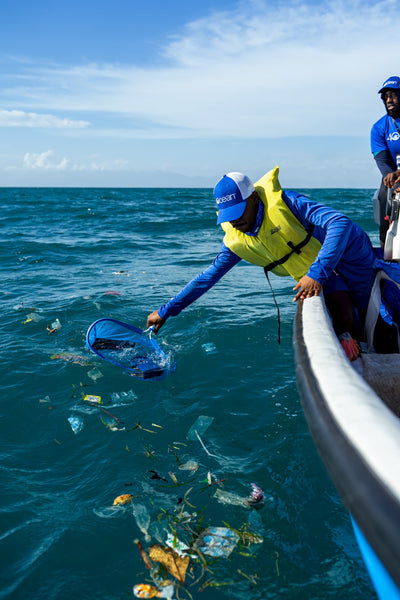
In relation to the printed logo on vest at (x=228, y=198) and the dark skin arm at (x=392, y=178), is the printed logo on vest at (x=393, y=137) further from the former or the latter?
the printed logo on vest at (x=228, y=198)

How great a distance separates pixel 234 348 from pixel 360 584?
335 centimetres

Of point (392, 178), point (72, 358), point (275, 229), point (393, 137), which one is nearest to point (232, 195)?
point (275, 229)

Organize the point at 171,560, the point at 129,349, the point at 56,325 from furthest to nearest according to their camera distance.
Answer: the point at 56,325
the point at 129,349
the point at 171,560

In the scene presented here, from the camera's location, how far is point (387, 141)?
4750 mm

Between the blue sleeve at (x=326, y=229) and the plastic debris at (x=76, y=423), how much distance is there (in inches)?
90.7

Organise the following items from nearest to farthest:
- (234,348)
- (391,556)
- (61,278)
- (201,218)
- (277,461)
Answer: (391,556)
(277,461)
(234,348)
(61,278)
(201,218)

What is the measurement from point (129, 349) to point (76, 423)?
2.98ft

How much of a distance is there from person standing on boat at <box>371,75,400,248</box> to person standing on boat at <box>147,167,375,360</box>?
1.72 metres

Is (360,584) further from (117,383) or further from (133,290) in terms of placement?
(133,290)

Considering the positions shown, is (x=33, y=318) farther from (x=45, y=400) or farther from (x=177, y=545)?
(x=177, y=545)

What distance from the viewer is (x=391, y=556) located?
110 centimetres

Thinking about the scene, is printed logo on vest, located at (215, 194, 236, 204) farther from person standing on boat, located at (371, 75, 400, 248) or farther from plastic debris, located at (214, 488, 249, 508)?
person standing on boat, located at (371, 75, 400, 248)

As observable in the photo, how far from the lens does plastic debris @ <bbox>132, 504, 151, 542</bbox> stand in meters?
2.55

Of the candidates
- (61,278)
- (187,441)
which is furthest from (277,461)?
(61,278)
